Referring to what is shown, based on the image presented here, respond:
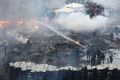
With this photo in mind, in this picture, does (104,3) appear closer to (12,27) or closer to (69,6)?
(69,6)

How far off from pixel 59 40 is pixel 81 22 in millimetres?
5482

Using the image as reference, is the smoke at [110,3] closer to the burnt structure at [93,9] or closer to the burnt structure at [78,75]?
the burnt structure at [93,9]

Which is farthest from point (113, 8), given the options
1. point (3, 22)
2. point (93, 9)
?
point (3, 22)

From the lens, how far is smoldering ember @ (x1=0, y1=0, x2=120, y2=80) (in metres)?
17.2

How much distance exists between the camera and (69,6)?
33.2m

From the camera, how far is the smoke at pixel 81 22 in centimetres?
3070

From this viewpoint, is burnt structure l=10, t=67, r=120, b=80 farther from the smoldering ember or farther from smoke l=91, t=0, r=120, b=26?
smoke l=91, t=0, r=120, b=26

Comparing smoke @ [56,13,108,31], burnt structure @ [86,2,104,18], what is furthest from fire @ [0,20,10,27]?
burnt structure @ [86,2,104,18]

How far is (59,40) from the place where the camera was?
2628 cm

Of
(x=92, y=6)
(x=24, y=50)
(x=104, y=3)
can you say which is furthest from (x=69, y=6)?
(x=24, y=50)

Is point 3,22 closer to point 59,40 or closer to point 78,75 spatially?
point 59,40

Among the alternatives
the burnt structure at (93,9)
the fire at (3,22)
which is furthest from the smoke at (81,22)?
the fire at (3,22)

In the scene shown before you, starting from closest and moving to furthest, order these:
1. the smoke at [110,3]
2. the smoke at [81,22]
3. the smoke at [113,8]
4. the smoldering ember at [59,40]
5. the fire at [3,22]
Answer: the smoldering ember at [59,40]
the smoke at [81,22]
the fire at [3,22]
the smoke at [113,8]
the smoke at [110,3]

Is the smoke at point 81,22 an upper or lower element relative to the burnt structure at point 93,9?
lower
